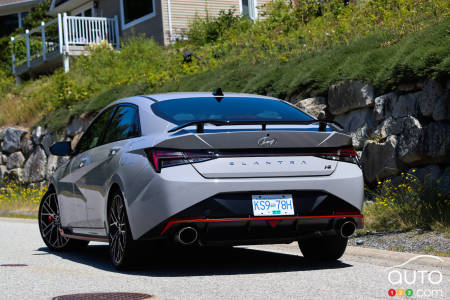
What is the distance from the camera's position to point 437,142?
31.5ft

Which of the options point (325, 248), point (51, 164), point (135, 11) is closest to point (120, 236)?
point (325, 248)

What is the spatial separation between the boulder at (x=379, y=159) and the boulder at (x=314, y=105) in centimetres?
157

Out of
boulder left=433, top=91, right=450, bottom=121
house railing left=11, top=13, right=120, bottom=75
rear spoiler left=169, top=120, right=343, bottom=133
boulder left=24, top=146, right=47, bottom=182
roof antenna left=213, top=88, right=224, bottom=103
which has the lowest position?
boulder left=24, top=146, right=47, bottom=182

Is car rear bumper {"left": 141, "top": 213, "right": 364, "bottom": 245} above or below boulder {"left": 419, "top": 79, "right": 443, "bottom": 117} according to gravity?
below

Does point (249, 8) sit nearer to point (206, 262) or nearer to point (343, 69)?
point (343, 69)

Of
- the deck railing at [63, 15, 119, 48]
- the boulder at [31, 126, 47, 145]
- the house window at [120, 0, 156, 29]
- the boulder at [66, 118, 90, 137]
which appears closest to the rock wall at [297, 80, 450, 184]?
the boulder at [66, 118, 90, 137]

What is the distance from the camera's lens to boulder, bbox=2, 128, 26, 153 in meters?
23.1

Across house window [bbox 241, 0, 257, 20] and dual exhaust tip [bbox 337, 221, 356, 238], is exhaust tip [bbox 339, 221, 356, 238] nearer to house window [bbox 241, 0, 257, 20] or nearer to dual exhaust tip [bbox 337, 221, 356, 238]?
dual exhaust tip [bbox 337, 221, 356, 238]

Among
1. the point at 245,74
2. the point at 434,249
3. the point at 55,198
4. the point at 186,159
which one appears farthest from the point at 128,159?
the point at 245,74

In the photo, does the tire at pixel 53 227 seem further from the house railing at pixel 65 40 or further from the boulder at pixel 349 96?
the house railing at pixel 65 40

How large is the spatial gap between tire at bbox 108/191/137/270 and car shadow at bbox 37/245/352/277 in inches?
3.9

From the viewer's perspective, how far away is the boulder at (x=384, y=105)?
1078 centimetres

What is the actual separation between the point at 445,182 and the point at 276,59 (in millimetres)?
7225

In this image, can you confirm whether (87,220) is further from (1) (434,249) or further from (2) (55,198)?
(1) (434,249)
